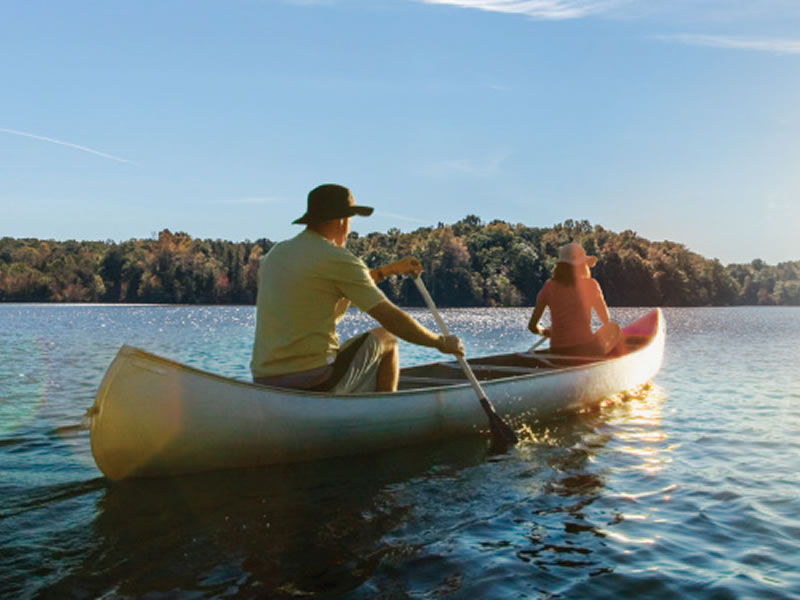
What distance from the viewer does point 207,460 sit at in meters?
5.97

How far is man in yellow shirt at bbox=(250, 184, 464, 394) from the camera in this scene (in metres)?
5.75

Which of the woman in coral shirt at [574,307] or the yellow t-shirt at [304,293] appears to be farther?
the woman in coral shirt at [574,307]

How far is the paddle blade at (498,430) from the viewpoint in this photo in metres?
7.77

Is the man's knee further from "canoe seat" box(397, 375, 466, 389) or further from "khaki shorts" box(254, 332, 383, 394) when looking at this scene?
"canoe seat" box(397, 375, 466, 389)

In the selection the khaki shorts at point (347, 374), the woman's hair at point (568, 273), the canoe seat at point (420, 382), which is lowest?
the canoe seat at point (420, 382)

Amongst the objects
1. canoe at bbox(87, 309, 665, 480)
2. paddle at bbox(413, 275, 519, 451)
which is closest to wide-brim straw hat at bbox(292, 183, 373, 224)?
canoe at bbox(87, 309, 665, 480)

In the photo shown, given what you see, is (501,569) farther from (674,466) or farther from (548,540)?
(674,466)

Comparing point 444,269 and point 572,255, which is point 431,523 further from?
point 444,269

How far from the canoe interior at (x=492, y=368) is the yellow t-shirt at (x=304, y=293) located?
3.38 m

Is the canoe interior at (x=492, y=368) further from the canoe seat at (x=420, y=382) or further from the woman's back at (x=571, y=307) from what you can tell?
the woman's back at (x=571, y=307)

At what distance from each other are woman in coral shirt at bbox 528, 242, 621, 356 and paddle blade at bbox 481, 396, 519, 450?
2.24m

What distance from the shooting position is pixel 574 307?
1034 cm

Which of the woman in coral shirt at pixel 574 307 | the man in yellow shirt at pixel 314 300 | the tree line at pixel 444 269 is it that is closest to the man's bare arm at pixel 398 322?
the man in yellow shirt at pixel 314 300

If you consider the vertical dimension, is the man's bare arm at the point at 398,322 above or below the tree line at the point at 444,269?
below
